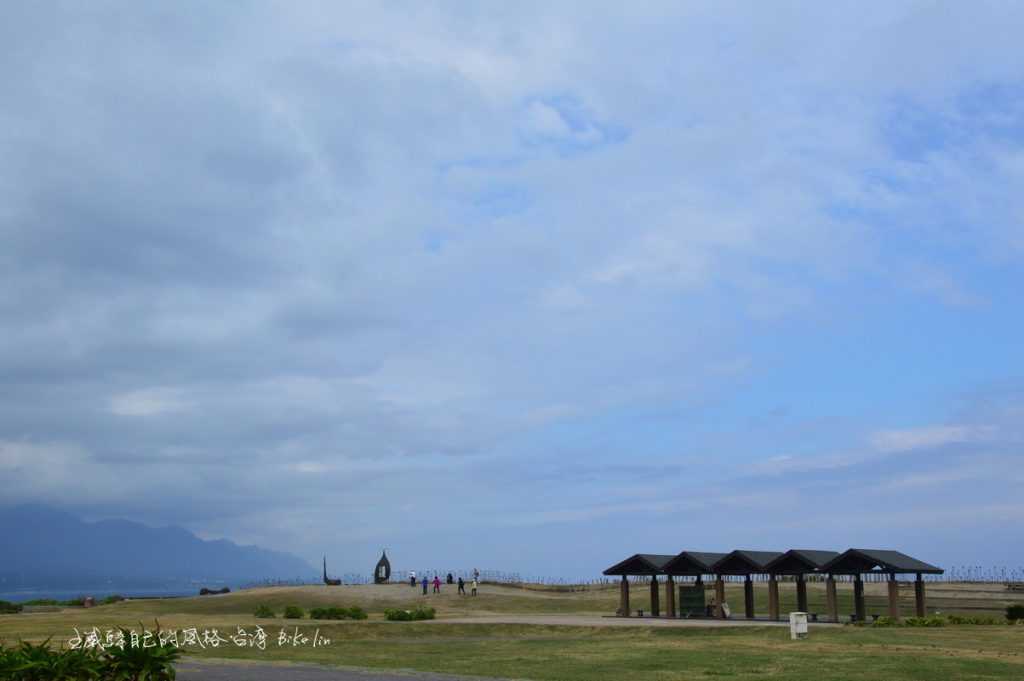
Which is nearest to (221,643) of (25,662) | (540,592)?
(25,662)

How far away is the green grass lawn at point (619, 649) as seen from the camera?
80.5 ft

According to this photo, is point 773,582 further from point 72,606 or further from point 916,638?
point 72,606

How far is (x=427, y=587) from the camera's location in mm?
75062

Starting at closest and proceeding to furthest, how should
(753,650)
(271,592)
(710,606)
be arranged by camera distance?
(753,650), (710,606), (271,592)

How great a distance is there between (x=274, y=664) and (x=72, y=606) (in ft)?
139

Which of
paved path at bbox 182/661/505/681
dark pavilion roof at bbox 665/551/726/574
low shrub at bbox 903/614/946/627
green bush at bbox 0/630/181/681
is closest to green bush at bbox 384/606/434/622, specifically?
dark pavilion roof at bbox 665/551/726/574

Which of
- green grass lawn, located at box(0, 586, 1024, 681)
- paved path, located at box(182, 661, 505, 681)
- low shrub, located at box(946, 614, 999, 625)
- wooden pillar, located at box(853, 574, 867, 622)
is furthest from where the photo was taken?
wooden pillar, located at box(853, 574, 867, 622)

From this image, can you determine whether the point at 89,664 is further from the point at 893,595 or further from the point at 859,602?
the point at 859,602

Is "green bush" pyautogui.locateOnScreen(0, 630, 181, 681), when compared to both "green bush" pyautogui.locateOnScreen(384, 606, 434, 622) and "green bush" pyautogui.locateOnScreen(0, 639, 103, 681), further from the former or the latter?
"green bush" pyautogui.locateOnScreen(384, 606, 434, 622)

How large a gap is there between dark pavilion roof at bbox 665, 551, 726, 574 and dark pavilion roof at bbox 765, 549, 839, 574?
179 inches

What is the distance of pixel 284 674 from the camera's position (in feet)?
77.8

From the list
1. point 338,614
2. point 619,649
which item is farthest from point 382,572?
point 619,649

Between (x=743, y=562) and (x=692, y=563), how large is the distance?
3.14 meters

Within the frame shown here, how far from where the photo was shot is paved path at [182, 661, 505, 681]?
22.4 m
